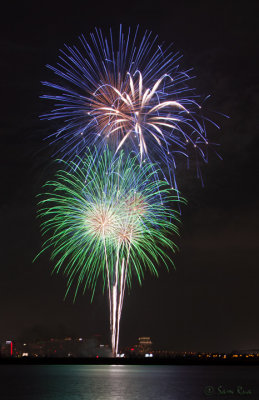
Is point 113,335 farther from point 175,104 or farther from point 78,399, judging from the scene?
point 175,104

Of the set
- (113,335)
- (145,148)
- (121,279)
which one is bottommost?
(113,335)

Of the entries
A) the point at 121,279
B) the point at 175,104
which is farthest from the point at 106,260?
the point at 175,104

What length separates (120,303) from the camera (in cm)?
6481

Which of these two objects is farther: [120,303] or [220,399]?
[120,303]

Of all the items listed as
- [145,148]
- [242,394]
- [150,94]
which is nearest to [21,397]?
[242,394]

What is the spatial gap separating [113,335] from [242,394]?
20.5 m

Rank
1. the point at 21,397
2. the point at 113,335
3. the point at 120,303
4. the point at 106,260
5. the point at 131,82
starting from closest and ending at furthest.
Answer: the point at 131,82 → the point at 21,397 → the point at 106,260 → the point at 120,303 → the point at 113,335

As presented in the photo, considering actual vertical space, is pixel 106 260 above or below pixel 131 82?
below

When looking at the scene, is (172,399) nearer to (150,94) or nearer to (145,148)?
(145,148)

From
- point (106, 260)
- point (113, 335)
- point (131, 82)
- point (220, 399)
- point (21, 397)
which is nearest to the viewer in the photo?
point (131, 82)

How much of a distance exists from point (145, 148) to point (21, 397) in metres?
29.1

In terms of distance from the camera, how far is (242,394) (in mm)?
55406

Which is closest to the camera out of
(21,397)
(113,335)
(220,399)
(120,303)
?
(220,399)

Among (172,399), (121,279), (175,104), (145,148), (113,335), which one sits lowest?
(172,399)
